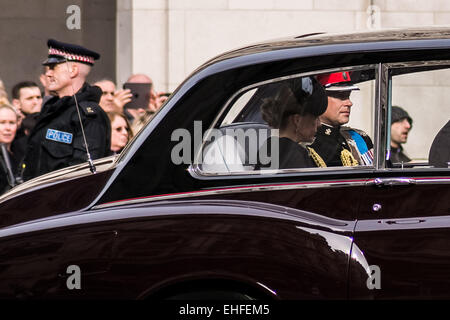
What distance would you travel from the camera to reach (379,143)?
160 inches

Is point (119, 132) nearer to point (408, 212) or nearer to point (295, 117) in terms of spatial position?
point (295, 117)

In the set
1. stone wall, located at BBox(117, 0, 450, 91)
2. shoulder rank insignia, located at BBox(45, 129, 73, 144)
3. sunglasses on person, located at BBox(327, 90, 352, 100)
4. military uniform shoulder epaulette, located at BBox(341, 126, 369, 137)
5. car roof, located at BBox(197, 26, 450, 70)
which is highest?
stone wall, located at BBox(117, 0, 450, 91)

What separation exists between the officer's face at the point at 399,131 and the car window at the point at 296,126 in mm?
95

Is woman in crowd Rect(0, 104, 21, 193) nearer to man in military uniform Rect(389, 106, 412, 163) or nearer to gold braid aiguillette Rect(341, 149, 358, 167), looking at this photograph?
gold braid aiguillette Rect(341, 149, 358, 167)

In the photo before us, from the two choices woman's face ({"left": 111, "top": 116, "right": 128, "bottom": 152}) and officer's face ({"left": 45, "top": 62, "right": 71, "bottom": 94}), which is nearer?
officer's face ({"left": 45, "top": 62, "right": 71, "bottom": 94})

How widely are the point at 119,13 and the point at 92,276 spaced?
9000 millimetres

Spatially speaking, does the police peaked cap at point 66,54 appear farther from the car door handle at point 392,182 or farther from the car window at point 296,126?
the car door handle at point 392,182

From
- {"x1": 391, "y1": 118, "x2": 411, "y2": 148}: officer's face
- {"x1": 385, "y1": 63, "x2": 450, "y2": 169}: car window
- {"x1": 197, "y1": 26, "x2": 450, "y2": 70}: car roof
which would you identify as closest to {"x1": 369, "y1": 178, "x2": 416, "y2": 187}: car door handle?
{"x1": 385, "y1": 63, "x2": 450, "y2": 169}: car window

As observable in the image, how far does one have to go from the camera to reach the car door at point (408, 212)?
379 cm

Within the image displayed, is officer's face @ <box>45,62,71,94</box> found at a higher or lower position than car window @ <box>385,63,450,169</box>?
higher

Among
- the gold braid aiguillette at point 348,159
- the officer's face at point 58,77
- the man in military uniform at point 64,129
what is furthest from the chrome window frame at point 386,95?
the officer's face at point 58,77

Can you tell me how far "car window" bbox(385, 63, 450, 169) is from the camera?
4.08 m

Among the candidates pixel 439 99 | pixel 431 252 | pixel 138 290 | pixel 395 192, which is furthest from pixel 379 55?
pixel 138 290

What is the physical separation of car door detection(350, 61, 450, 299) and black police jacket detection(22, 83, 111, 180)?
2.86 metres
